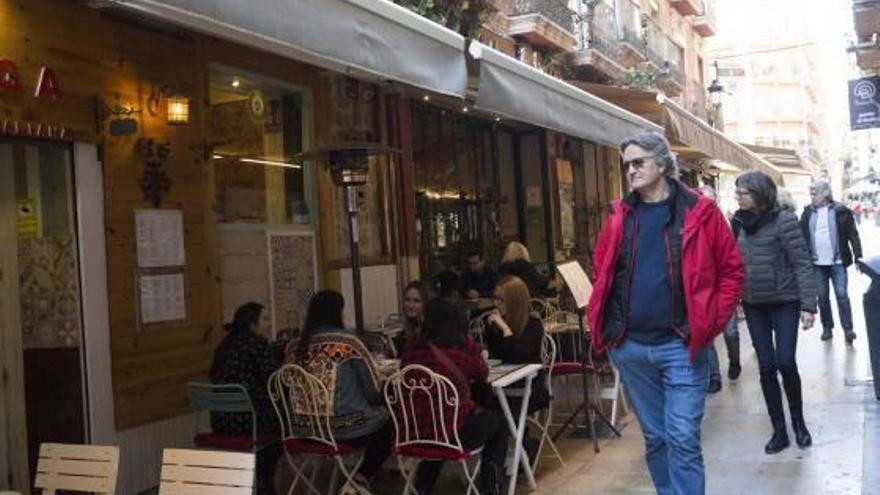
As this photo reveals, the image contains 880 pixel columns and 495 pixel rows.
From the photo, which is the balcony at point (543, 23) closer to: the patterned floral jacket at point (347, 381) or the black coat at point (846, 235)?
the black coat at point (846, 235)

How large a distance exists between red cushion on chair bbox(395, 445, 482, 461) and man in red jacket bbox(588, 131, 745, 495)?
0.96 meters

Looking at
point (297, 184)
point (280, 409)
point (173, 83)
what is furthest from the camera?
point (297, 184)

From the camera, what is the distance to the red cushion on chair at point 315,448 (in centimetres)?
472

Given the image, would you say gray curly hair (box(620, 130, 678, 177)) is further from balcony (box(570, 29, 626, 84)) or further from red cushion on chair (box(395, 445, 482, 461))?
balcony (box(570, 29, 626, 84))

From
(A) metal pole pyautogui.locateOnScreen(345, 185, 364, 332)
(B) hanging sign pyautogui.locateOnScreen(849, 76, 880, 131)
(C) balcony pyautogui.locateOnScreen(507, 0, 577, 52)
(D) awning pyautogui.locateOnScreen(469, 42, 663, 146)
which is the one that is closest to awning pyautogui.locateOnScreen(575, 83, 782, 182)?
(D) awning pyautogui.locateOnScreen(469, 42, 663, 146)

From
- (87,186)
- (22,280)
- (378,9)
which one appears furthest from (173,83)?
(378,9)

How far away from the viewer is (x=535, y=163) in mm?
14180

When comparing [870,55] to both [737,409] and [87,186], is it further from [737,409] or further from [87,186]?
[87,186]

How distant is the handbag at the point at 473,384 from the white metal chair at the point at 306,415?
2.02 ft

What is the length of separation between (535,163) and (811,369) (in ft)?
21.3

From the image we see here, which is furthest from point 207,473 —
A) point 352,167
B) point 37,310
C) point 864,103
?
point 864,103

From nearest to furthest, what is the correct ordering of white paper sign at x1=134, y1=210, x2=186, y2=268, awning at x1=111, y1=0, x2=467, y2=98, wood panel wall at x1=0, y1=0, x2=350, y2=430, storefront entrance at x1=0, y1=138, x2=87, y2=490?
awning at x1=111, y1=0, x2=467, y2=98, wood panel wall at x1=0, y1=0, x2=350, y2=430, storefront entrance at x1=0, y1=138, x2=87, y2=490, white paper sign at x1=134, y1=210, x2=186, y2=268

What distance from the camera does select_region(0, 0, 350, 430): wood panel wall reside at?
5238 mm

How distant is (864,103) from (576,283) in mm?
10884
